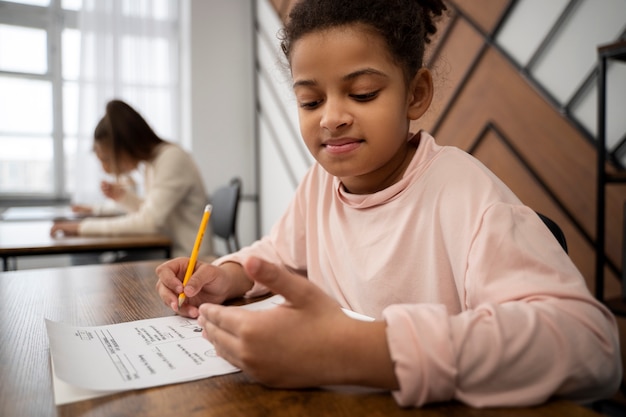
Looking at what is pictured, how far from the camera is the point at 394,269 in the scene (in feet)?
2.31

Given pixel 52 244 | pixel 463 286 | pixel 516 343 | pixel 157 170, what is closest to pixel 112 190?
pixel 157 170

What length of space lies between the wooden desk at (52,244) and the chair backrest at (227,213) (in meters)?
0.52

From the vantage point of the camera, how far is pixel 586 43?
152cm

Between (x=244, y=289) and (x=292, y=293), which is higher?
(x=292, y=293)

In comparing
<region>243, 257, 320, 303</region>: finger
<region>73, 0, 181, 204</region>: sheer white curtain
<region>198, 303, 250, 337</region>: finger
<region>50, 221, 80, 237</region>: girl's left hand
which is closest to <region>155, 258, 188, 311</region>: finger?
<region>198, 303, 250, 337</region>: finger

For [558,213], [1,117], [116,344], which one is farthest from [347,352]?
[1,117]

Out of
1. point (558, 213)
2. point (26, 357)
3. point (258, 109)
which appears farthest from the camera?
point (258, 109)

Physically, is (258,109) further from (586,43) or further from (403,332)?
(403,332)

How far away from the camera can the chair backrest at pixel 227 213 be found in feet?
7.68

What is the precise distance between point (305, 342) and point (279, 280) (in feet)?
0.18

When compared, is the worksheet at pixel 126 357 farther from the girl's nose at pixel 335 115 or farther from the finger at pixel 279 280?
the girl's nose at pixel 335 115

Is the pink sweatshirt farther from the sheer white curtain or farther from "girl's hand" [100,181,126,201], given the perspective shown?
the sheer white curtain

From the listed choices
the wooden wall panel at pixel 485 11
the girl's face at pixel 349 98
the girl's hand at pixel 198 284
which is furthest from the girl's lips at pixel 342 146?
the wooden wall panel at pixel 485 11

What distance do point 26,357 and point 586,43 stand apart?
169 cm
